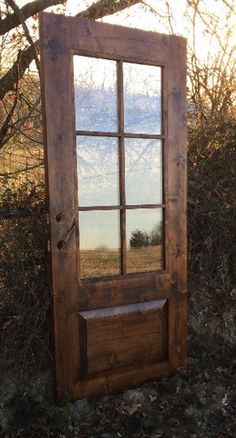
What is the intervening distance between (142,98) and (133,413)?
2.08m

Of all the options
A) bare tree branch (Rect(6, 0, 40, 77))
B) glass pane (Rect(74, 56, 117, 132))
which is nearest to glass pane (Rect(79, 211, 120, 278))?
glass pane (Rect(74, 56, 117, 132))

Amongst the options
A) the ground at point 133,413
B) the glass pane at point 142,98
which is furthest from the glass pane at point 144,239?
the ground at point 133,413

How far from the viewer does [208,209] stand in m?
3.72

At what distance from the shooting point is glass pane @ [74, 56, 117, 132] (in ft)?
9.10

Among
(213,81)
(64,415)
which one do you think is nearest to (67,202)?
(64,415)

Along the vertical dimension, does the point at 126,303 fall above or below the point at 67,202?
below

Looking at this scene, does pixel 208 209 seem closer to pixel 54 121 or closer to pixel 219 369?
pixel 219 369

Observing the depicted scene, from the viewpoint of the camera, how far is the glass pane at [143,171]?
9.86ft

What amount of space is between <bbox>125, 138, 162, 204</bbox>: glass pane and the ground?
1.33 m

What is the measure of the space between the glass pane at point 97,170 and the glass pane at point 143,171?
0.32ft

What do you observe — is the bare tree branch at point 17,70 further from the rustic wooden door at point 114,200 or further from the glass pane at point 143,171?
the glass pane at point 143,171

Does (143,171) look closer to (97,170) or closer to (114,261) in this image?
(97,170)

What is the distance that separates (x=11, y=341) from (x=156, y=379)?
109 cm

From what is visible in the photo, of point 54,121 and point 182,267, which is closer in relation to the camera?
point 54,121
